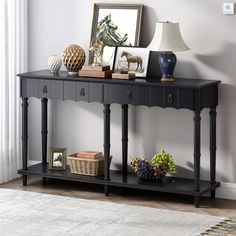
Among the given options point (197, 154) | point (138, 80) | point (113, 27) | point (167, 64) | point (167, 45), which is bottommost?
point (197, 154)

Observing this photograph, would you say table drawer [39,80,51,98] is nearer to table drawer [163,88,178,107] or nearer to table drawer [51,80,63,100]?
table drawer [51,80,63,100]

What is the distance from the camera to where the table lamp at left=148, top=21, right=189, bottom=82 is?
550 cm

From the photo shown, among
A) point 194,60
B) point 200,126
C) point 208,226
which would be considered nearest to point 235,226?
point 208,226

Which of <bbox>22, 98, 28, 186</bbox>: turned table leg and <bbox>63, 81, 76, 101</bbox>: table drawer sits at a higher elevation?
<bbox>63, 81, 76, 101</bbox>: table drawer

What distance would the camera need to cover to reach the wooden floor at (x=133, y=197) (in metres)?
5.46

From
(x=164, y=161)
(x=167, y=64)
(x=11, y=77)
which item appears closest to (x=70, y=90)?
(x=11, y=77)

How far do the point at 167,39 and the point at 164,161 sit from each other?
95 centimetres

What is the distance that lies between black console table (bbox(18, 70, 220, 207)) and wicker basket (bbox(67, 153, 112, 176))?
60mm

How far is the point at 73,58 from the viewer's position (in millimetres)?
5914

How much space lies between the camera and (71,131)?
6.37 metres

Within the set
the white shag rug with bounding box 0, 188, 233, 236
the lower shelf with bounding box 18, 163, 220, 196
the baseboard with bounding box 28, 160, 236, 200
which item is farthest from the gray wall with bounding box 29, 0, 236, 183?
the white shag rug with bounding box 0, 188, 233, 236

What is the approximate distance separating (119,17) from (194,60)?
71 centimetres

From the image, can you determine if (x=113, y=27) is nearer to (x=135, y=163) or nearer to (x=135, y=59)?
(x=135, y=59)

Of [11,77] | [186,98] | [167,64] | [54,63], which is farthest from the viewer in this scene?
[11,77]
